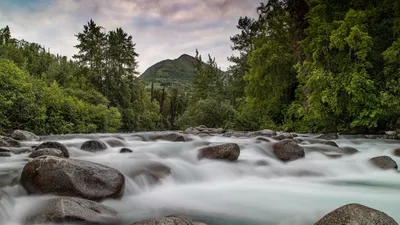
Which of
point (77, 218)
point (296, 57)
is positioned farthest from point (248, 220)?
point (296, 57)

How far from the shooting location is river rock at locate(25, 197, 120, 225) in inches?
128

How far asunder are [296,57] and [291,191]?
703 inches

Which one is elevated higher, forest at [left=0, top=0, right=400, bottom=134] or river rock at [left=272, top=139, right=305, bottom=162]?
forest at [left=0, top=0, right=400, bottom=134]

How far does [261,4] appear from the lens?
24828 millimetres

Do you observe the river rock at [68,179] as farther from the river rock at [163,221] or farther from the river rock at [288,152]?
the river rock at [288,152]

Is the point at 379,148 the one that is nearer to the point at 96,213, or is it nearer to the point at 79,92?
the point at 96,213

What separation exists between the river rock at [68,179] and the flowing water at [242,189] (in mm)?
146

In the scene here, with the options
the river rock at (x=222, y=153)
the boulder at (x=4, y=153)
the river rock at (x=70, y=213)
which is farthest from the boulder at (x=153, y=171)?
the boulder at (x=4, y=153)

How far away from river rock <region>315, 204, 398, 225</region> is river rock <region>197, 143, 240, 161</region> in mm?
4296

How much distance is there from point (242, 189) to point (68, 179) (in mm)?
3298

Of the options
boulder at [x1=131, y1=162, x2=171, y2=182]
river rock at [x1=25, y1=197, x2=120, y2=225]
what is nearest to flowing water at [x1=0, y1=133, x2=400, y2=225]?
boulder at [x1=131, y1=162, x2=171, y2=182]

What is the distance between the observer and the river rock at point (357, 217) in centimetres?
266

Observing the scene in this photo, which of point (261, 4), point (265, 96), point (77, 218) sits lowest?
Answer: point (77, 218)

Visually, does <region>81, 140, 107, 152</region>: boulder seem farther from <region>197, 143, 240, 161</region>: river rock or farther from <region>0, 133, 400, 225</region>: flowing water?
<region>197, 143, 240, 161</region>: river rock
